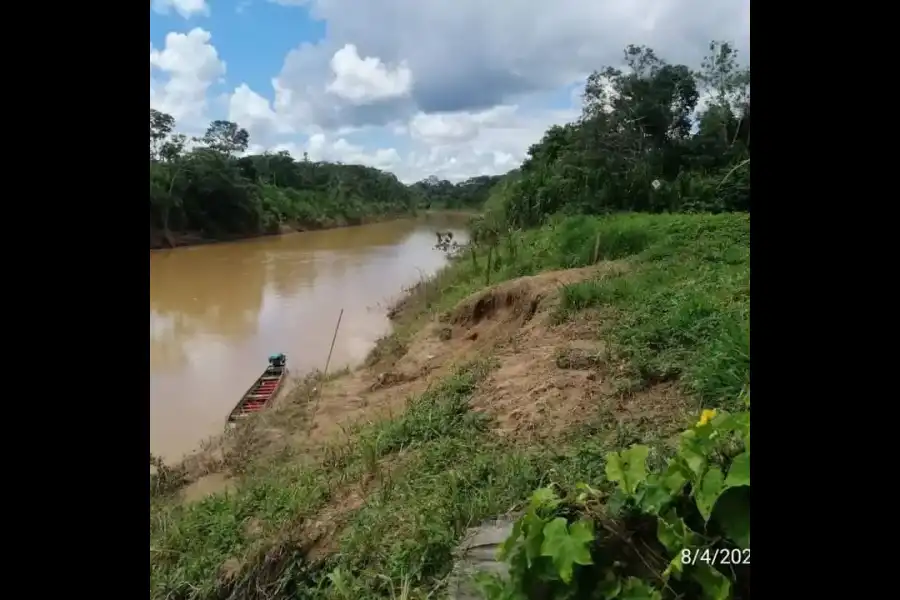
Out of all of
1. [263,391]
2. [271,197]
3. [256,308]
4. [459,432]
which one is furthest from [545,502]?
[271,197]

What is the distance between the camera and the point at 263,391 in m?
3.80

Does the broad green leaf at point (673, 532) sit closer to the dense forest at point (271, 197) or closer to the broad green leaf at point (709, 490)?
the broad green leaf at point (709, 490)

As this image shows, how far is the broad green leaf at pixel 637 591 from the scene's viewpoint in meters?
0.78

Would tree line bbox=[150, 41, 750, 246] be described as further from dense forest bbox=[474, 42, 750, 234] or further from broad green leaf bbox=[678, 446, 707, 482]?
broad green leaf bbox=[678, 446, 707, 482]

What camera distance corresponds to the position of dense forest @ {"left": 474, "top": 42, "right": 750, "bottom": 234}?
362 centimetres

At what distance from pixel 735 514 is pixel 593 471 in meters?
0.59

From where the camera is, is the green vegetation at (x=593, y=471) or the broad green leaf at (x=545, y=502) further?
the broad green leaf at (x=545, y=502)

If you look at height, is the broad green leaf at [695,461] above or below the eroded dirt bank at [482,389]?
above

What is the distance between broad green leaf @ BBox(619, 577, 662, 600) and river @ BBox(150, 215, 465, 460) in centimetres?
204

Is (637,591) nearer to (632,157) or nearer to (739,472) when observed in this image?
(739,472)

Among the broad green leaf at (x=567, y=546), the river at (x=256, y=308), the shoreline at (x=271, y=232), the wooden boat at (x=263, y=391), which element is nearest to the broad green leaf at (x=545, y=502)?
the broad green leaf at (x=567, y=546)

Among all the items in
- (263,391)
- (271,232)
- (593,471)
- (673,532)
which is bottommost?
(263,391)

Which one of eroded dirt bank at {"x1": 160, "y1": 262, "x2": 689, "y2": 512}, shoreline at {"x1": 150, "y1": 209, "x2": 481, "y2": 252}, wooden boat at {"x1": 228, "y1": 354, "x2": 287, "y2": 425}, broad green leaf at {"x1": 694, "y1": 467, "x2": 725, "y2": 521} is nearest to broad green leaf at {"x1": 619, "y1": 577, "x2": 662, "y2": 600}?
broad green leaf at {"x1": 694, "y1": 467, "x2": 725, "y2": 521}
